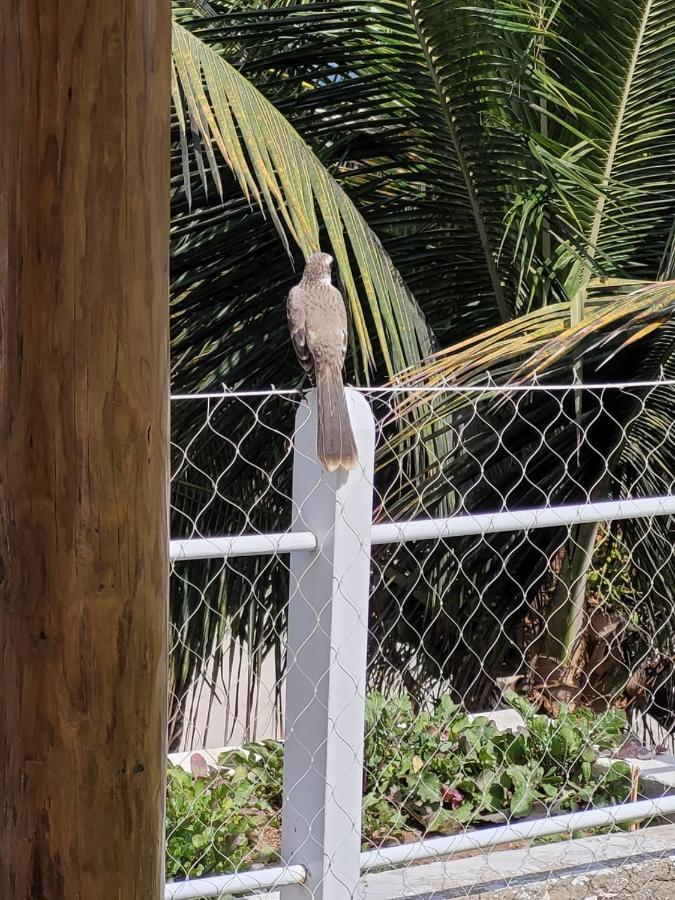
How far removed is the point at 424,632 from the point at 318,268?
1357 millimetres

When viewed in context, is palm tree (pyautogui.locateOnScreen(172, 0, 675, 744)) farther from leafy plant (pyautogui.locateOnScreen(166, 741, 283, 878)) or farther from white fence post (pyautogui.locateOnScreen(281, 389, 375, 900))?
white fence post (pyautogui.locateOnScreen(281, 389, 375, 900))

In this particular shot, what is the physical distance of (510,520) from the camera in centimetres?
276

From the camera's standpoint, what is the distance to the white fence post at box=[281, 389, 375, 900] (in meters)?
2.50

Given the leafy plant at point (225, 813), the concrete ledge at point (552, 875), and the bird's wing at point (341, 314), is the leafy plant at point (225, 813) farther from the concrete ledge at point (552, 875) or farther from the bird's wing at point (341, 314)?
the bird's wing at point (341, 314)

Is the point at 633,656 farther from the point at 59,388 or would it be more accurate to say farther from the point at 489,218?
the point at 59,388

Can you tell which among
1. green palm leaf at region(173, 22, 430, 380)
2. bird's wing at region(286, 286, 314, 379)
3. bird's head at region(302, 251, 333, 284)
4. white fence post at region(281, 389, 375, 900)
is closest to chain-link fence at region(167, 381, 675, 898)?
white fence post at region(281, 389, 375, 900)

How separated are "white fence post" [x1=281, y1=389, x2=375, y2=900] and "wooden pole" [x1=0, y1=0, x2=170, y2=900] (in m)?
1.09

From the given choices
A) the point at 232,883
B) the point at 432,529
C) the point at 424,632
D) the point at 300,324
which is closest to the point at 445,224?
the point at 300,324

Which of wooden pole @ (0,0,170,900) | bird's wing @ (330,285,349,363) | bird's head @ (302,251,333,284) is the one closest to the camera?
wooden pole @ (0,0,170,900)

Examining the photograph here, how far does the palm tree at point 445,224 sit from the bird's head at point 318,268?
12 centimetres

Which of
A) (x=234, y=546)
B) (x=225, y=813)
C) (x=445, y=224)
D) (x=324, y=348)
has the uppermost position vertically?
(x=445, y=224)

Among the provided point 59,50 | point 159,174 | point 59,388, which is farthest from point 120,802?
point 59,50

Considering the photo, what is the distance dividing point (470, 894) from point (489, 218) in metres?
2.61

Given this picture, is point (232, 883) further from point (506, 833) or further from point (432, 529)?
point (432, 529)
